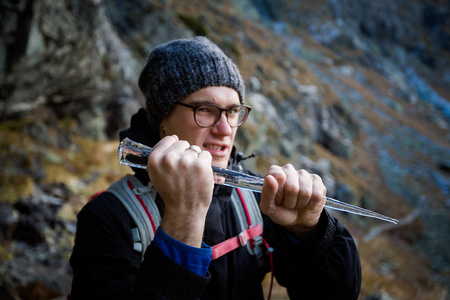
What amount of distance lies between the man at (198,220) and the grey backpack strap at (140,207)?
5 centimetres

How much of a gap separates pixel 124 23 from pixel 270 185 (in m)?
15.3

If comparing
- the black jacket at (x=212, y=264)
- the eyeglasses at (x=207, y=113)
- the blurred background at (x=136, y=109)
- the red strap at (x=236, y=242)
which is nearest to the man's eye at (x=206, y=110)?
the eyeglasses at (x=207, y=113)

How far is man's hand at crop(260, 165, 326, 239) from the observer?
4.34ft

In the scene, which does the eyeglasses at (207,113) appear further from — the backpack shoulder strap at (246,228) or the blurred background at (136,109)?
the blurred background at (136,109)

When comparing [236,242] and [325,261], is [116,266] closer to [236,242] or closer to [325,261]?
[236,242]

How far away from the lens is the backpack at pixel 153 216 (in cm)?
161

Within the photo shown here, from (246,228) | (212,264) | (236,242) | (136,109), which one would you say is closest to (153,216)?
(212,264)

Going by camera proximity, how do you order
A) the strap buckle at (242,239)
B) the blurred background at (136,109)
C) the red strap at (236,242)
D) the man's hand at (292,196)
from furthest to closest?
the blurred background at (136,109)
the strap buckle at (242,239)
the red strap at (236,242)
the man's hand at (292,196)

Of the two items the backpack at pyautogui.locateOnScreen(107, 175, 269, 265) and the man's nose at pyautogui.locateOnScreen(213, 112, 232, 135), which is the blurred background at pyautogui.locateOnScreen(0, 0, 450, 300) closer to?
the backpack at pyautogui.locateOnScreen(107, 175, 269, 265)

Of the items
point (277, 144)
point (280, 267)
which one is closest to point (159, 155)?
point (280, 267)

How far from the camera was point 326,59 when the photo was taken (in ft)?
145

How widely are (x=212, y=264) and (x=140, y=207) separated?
0.64 metres

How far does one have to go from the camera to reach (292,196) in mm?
1338

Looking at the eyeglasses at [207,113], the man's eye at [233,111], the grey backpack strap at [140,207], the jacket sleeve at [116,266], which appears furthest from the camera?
the man's eye at [233,111]
